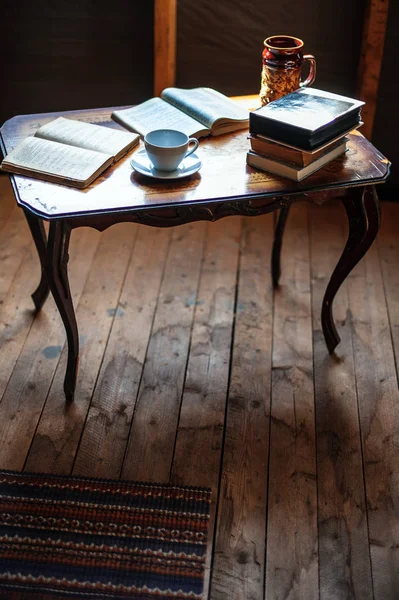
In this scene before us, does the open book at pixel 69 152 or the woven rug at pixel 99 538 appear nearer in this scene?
the woven rug at pixel 99 538

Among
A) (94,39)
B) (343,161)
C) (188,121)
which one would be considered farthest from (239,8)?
(343,161)

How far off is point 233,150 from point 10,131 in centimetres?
57

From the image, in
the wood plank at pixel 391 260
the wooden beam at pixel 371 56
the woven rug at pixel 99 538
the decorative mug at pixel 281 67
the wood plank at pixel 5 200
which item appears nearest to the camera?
the woven rug at pixel 99 538

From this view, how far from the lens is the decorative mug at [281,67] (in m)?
1.80

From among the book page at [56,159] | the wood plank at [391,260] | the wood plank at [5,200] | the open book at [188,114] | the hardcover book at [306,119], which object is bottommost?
the wood plank at [391,260]

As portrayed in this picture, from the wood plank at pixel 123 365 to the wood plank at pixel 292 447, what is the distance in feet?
1.20

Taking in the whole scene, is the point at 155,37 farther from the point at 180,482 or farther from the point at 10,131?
the point at 180,482

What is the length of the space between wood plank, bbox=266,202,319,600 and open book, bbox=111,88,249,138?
0.61 metres

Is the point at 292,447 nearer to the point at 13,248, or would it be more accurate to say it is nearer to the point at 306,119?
the point at 306,119

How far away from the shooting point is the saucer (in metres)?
1.62

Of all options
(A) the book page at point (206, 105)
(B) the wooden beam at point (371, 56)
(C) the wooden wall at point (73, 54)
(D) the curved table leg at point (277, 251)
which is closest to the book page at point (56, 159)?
(A) the book page at point (206, 105)

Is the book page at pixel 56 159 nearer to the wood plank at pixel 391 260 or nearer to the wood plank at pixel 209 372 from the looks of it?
the wood plank at pixel 209 372

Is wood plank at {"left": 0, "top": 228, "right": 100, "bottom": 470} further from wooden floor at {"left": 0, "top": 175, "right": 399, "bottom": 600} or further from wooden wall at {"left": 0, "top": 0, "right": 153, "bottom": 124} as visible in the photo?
wooden wall at {"left": 0, "top": 0, "right": 153, "bottom": 124}

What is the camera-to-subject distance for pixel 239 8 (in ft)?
8.02
